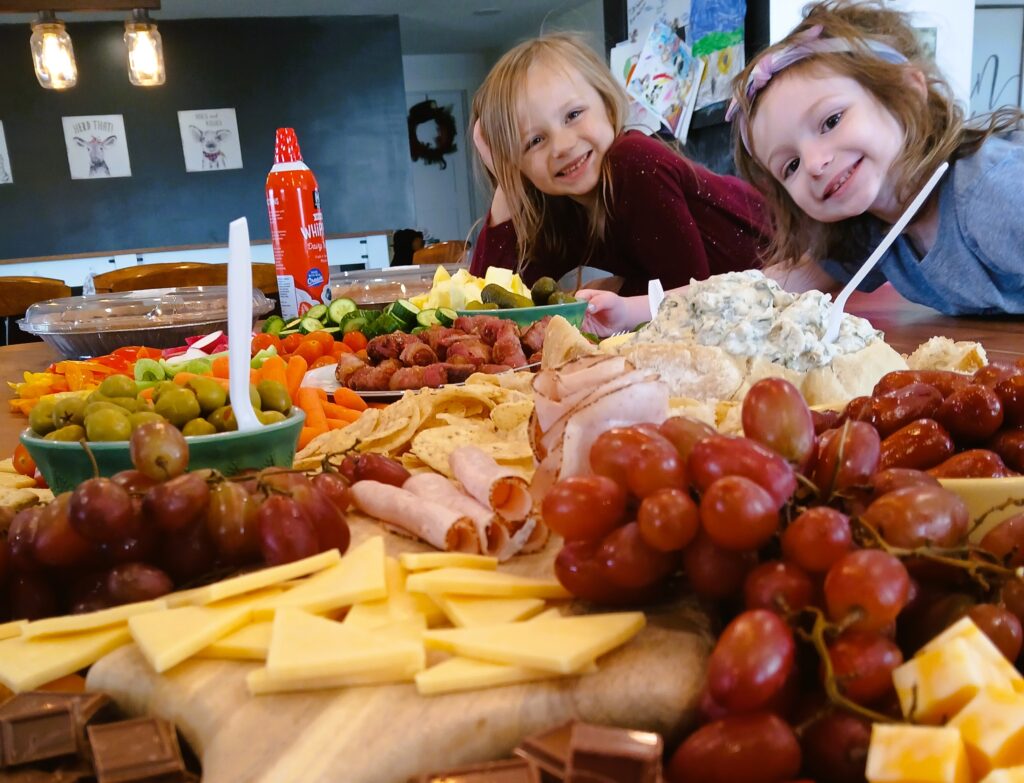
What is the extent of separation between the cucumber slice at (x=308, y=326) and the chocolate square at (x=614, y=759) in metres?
1.34

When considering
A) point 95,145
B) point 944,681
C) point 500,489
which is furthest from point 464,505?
point 95,145

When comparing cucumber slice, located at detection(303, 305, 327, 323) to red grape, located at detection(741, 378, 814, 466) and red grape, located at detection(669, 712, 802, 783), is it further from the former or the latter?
red grape, located at detection(669, 712, 802, 783)

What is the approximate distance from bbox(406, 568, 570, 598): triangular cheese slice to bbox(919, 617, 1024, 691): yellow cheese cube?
0.75 ft

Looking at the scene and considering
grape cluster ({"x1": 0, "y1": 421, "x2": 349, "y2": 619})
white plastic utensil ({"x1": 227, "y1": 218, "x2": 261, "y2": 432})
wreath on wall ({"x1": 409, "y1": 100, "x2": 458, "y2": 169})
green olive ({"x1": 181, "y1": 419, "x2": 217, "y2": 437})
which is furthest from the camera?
wreath on wall ({"x1": 409, "y1": 100, "x2": 458, "y2": 169})

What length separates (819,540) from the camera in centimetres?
41

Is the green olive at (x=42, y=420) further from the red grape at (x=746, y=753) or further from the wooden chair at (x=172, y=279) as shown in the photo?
the wooden chair at (x=172, y=279)

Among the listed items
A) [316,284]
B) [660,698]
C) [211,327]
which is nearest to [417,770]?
[660,698]

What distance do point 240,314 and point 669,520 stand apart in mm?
413

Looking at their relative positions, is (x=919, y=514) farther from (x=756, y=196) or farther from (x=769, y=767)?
(x=756, y=196)

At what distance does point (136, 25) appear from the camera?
11.7 ft

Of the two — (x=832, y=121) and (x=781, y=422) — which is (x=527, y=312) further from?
(x=781, y=422)

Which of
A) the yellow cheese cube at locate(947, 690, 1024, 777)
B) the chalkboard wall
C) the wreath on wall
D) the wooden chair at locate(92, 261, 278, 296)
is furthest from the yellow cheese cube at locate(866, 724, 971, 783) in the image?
the wreath on wall

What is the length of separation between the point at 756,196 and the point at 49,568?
8.45ft

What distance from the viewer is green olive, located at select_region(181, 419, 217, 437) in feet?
2.48
